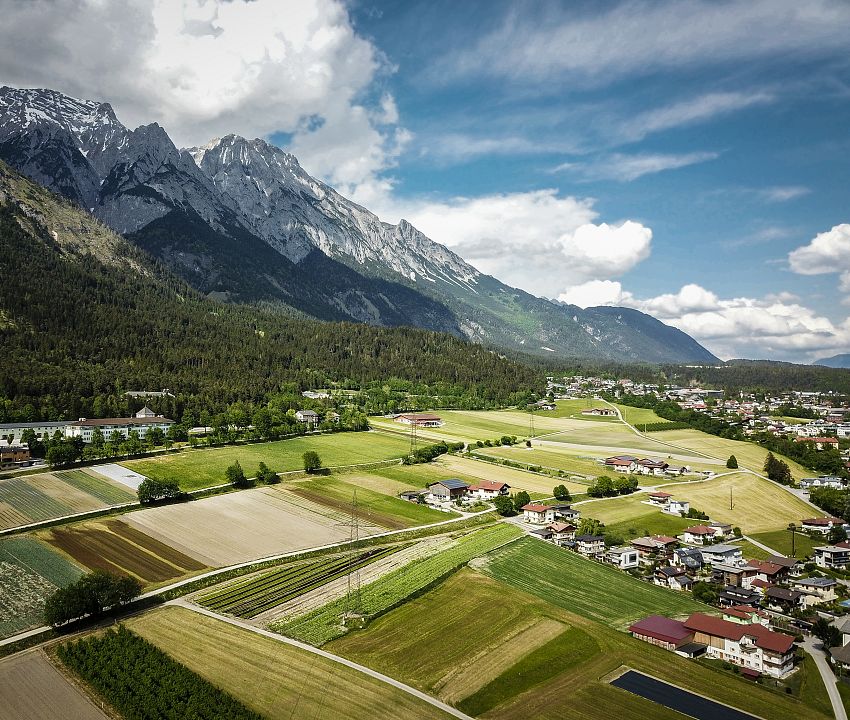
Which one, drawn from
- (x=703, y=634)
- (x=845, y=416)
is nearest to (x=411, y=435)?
(x=703, y=634)

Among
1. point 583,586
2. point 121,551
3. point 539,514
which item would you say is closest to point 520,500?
point 539,514

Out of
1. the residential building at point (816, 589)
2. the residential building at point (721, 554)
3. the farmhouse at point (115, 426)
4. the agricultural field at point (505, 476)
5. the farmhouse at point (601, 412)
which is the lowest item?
the residential building at point (816, 589)

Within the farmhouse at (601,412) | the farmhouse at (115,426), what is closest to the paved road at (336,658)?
the farmhouse at (115,426)

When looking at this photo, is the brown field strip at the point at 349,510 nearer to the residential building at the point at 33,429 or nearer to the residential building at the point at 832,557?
the residential building at the point at 832,557

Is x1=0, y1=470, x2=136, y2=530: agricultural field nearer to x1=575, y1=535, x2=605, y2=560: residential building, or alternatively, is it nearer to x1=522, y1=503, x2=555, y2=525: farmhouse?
x1=522, y1=503, x2=555, y2=525: farmhouse

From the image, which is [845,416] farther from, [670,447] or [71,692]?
[71,692]

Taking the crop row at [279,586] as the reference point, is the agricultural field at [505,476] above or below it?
above

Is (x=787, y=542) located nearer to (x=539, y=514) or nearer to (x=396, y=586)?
(x=539, y=514)
